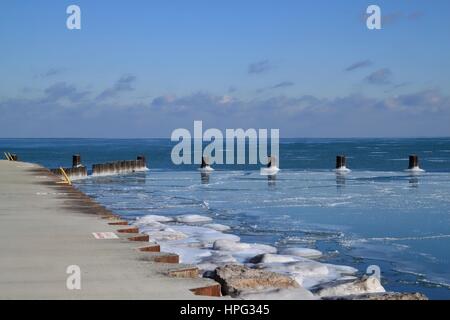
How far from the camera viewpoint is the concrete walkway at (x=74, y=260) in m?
6.50

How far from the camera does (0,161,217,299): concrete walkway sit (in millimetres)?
6496

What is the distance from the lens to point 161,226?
1602 centimetres

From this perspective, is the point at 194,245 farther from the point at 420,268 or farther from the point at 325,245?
the point at 420,268

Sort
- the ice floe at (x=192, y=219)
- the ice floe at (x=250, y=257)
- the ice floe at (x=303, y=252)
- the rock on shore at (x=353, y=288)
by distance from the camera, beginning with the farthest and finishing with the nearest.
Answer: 1. the ice floe at (x=192, y=219)
2. the ice floe at (x=303, y=252)
3. the ice floe at (x=250, y=257)
4. the rock on shore at (x=353, y=288)

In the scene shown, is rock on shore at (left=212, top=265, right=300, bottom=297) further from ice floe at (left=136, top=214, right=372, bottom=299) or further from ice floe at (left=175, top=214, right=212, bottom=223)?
ice floe at (left=175, top=214, right=212, bottom=223)

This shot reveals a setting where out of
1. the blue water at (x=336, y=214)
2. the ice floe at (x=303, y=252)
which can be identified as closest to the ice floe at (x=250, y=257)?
the ice floe at (x=303, y=252)

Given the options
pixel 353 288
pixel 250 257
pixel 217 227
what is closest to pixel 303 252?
pixel 250 257

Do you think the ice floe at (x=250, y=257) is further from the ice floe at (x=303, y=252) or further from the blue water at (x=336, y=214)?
the blue water at (x=336, y=214)

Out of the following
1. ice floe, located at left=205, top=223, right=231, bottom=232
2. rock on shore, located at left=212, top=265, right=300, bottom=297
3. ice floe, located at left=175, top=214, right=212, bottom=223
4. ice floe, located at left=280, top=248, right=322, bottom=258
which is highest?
rock on shore, located at left=212, top=265, right=300, bottom=297

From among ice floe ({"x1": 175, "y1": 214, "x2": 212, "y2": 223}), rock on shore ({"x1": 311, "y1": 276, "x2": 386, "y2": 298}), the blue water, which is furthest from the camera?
ice floe ({"x1": 175, "y1": 214, "x2": 212, "y2": 223})

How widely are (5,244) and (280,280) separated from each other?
13.0 ft

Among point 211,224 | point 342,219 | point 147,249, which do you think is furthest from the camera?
point 342,219

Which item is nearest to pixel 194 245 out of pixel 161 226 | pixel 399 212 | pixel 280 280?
pixel 161 226

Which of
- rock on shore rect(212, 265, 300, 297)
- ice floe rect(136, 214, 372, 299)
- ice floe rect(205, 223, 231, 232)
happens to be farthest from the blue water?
rock on shore rect(212, 265, 300, 297)
